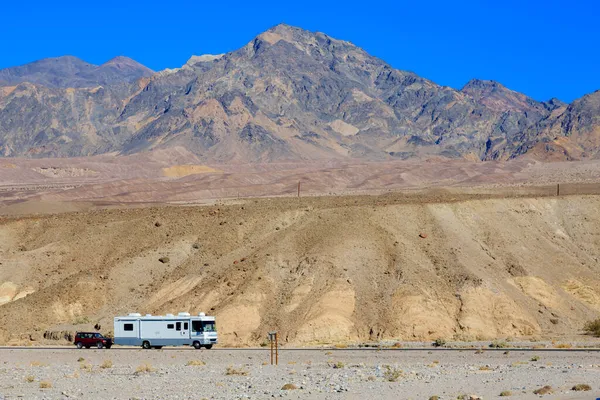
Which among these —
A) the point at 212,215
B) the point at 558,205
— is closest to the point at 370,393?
the point at 212,215

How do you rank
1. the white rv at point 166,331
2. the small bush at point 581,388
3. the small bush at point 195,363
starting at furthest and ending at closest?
the white rv at point 166,331 → the small bush at point 195,363 → the small bush at point 581,388

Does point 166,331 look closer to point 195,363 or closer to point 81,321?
point 195,363

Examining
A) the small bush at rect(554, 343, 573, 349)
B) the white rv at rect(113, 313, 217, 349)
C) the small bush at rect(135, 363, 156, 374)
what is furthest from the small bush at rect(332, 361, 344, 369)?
the small bush at rect(554, 343, 573, 349)

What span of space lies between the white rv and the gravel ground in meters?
1.54

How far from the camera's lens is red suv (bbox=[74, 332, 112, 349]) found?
50062mm

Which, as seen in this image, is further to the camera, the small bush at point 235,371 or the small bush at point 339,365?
the small bush at point 339,365

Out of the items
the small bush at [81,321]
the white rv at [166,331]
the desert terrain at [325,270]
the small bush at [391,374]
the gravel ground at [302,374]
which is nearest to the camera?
the gravel ground at [302,374]

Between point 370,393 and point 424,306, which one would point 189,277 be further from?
point 370,393

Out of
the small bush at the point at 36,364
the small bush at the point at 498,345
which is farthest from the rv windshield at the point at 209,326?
the small bush at the point at 498,345

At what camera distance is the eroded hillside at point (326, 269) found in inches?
2083

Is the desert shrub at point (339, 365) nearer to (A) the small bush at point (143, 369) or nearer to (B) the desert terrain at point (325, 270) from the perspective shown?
(A) the small bush at point (143, 369)

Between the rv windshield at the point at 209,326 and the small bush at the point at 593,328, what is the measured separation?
18.9 m

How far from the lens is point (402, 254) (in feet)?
189

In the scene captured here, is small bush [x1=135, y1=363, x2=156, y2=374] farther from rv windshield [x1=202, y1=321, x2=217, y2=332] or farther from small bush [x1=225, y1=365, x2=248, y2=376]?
rv windshield [x1=202, y1=321, x2=217, y2=332]
